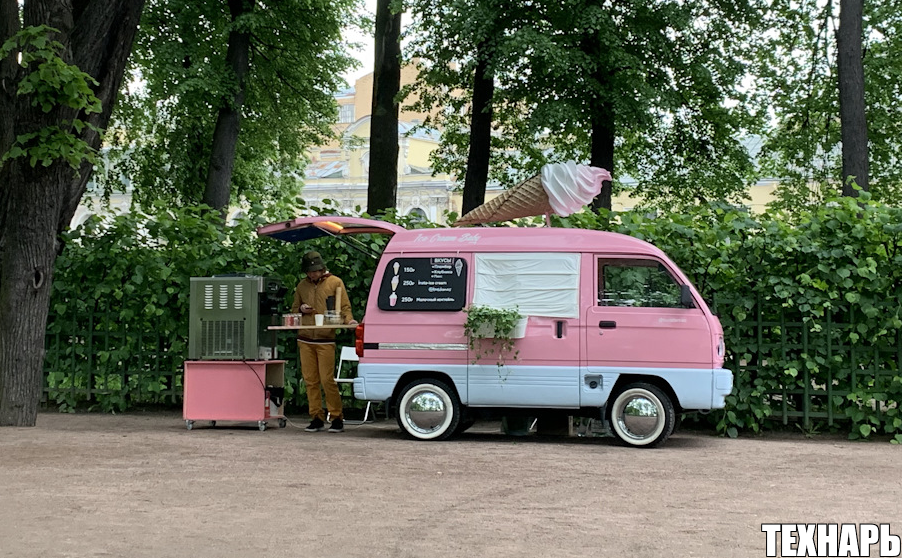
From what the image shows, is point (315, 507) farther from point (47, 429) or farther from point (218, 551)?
point (47, 429)

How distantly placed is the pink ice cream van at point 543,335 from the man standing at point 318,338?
798 mm

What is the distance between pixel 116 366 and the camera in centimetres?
1557

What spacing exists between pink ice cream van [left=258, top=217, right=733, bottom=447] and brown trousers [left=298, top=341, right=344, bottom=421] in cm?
79

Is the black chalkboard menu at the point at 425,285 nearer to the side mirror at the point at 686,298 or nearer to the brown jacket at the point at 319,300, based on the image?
the brown jacket at the point at 319,300

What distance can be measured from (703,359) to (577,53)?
34.5 ft

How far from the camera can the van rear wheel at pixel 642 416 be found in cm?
1202

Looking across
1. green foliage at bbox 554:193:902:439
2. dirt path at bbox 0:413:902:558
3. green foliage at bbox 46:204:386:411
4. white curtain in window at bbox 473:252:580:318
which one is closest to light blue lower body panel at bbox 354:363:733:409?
dirt path at bbox 0:413:902:558

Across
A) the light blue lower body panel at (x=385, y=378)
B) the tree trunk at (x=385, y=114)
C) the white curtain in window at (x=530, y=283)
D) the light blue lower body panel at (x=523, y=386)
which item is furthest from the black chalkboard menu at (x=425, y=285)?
the tree trunk at (x=385, y=114)

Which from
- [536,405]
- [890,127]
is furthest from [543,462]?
[890,127]

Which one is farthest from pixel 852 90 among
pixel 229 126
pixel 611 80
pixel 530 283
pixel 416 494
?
pixel 229 126

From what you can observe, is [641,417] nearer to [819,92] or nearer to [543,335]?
[543,335]

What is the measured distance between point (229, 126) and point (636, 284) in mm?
14197

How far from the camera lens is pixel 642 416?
12.1 meters

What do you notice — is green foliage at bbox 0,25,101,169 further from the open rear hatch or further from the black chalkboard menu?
the black chalkboard menu
